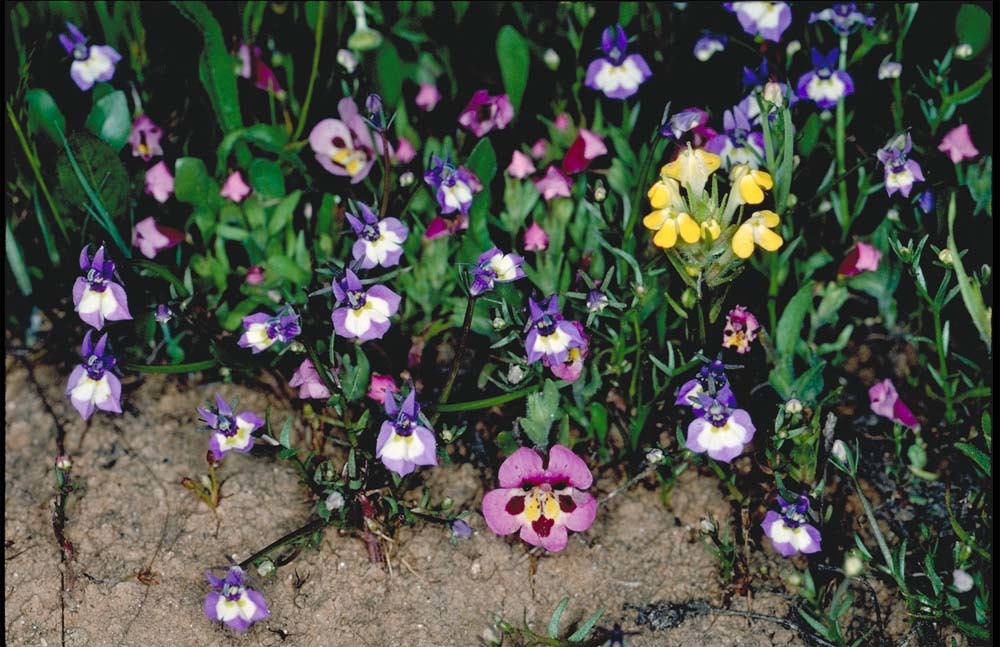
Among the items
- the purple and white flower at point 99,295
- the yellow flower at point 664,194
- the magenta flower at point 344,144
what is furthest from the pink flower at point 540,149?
the purple and white flower at point 99,295

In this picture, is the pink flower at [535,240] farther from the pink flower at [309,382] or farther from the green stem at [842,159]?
the green stem at [842,159]

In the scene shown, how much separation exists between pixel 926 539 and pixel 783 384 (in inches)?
15.9

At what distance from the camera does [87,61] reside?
245cm

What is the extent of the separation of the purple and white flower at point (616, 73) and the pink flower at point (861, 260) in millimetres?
637

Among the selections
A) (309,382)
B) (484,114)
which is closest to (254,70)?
(484,114)

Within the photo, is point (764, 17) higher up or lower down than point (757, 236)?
higher up

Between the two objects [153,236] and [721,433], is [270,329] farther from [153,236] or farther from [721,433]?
[721,433]

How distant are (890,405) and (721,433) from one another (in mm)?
432

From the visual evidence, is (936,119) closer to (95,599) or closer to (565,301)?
(565,301)

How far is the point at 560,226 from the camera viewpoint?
2359 millimetres

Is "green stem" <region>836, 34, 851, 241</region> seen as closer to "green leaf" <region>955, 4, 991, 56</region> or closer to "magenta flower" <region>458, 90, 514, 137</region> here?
"green leaf" <region>955, 4, 991, 56</region>

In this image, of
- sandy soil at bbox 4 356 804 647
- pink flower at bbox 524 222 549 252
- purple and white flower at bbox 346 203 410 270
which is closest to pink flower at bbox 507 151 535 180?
pink flower at bbox 524 222 549 252

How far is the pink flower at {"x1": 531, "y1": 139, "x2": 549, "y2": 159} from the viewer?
8.20 feet

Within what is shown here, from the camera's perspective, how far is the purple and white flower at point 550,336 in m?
1.92
